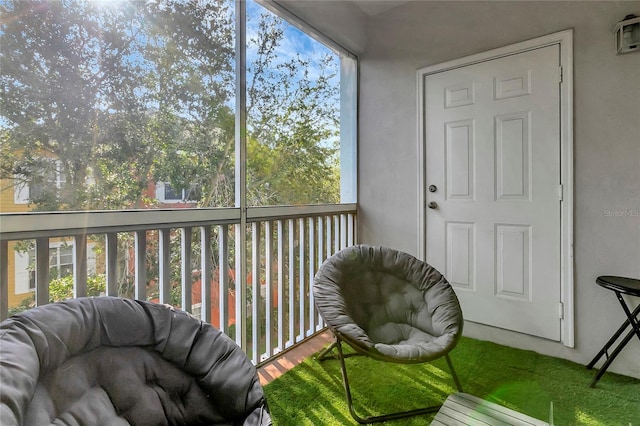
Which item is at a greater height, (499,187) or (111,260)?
(499,187)

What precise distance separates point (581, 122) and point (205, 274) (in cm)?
250

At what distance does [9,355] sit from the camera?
78cm

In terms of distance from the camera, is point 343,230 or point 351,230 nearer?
point 343,230

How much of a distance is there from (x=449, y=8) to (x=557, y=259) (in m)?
2.06

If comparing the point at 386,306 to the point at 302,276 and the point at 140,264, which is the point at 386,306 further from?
the point at 140,264

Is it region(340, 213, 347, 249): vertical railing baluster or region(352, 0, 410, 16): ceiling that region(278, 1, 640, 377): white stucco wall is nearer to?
region(352, 0, 410, 16): ceiling

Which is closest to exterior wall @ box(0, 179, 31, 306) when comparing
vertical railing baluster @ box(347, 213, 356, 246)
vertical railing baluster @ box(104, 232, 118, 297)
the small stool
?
vertical railing baluster @ box(104, 232, 118, 297)

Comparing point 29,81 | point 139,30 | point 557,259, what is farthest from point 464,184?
point 29,81

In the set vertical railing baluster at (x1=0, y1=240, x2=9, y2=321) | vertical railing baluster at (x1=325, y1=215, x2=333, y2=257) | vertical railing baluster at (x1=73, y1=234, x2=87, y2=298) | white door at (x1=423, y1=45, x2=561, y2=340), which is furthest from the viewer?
vertical railing baluster at (x1=325, y1=215, x2=333, y2=257)

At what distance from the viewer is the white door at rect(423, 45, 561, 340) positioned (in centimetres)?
207

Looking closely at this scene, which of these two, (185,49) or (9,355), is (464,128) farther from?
(9,355)

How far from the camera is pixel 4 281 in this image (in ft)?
3.67

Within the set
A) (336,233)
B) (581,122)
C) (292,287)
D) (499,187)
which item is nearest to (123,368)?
(292,287)

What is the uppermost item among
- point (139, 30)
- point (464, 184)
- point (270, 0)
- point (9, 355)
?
point (270, 0)
